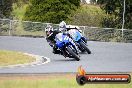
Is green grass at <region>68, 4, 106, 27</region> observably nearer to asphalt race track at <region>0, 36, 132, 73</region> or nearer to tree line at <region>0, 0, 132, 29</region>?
tree line at <region>0, 0, 132, 29</region>

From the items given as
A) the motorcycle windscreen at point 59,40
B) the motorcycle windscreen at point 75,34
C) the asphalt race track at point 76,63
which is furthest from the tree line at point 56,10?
the motorcycle windscreen at point 59,40

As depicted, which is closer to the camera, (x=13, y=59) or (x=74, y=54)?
(x=13, y=59)

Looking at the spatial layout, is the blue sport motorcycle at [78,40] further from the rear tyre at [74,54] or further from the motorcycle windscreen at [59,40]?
the rear tyre at [74,54]

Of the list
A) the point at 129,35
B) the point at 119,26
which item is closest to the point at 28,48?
the point at 129,35

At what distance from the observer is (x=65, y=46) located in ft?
66.3

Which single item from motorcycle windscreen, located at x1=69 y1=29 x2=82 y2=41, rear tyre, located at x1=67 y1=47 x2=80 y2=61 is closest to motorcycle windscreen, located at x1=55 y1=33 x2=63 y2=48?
rear tyre, located at x1=67 y1=47 x2=80 y2=61

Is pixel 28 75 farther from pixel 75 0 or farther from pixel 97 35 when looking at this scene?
pixel 75 0

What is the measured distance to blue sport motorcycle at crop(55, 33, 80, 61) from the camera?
19.9 metres

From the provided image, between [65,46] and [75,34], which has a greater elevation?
[75,34]

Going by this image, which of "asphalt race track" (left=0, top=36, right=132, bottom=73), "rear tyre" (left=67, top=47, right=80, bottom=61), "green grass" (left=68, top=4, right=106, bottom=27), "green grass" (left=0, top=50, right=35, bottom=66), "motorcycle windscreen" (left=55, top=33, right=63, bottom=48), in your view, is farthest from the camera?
"green grass" (left=68, top=4, right=106, bottom=27)

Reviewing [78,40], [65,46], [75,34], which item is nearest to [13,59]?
[65,46]

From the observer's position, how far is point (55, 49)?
68.1 feet

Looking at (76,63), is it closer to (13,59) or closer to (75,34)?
(13,59)

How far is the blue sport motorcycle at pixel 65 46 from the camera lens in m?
19.9
